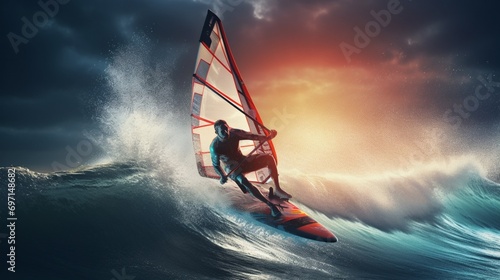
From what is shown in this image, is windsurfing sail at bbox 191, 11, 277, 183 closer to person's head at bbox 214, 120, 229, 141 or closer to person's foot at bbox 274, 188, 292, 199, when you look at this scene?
person's head at bbox 214, 120, 229, 141

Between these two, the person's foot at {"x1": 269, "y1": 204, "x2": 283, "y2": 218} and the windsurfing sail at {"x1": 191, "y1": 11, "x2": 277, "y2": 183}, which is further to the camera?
the windsurfing sail at {"x1": 191, "y1": 11, "x2": 277, "y2": 183}

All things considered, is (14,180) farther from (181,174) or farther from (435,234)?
(435,234)

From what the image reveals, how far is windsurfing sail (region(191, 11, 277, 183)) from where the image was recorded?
5.52m

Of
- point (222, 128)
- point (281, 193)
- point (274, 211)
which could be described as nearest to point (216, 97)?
point (222, 128)

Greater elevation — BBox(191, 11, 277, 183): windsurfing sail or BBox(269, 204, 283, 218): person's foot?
BBox(191, 11, 277, 183): windsurfing sail

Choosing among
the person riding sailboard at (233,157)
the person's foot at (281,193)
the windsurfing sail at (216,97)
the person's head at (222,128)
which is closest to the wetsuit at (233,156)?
the person riding sailboard at (233,157)

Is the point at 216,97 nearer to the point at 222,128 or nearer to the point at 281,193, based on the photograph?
the point at 222,128

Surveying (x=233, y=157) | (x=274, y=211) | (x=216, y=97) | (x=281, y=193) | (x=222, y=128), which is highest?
(x=216, y=97)

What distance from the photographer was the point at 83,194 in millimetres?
5891

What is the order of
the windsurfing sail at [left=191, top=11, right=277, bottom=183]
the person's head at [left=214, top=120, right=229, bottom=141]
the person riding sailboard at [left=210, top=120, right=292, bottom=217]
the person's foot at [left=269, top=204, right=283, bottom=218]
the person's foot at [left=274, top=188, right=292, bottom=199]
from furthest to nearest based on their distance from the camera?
1. the windsurfing sail at [left=191, top=11, right=277, bottom=183]
2. the person's foot at [left=274, top=188, right=292, bottom=199]
3. the person's foot at [left=269, top=204, right=283, bottom=218]
4. the person riding sailboard at [left=210, top=120, right=292, bottom=217]
5. the person's head at [left=214, top=120, right=229, bottom=141]

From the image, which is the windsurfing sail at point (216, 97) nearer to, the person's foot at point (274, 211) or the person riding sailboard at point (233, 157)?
the person riding sailboard at point (233, 157)

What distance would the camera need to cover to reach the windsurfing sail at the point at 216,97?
18.1 feet

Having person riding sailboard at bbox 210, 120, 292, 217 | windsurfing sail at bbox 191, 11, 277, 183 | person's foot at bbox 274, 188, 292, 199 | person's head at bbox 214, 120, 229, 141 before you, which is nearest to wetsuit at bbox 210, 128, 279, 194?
person riding sailboard at bbox 210, 120, 292, 217

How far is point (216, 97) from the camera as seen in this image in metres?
6.34
